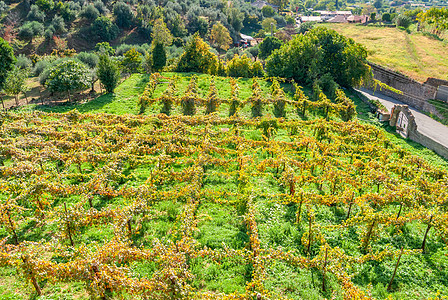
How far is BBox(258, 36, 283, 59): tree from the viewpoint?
213 ft

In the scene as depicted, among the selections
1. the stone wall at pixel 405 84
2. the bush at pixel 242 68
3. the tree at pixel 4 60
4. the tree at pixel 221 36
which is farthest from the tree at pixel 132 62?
the stone wall at pixel 405 84

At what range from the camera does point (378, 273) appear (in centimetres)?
1230

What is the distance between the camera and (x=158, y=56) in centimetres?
4081

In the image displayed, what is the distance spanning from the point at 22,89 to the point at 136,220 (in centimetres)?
2796

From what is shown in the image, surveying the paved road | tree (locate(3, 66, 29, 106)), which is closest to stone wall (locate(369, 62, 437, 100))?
the paved road

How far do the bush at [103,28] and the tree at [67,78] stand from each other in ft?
131

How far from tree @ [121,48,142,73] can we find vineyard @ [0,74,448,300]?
22.1 metres

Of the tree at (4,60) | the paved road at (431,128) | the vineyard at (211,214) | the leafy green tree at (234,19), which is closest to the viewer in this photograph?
the vineyard at (211,214)

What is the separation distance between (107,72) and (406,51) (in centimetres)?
5712

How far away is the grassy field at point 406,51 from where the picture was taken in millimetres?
44469

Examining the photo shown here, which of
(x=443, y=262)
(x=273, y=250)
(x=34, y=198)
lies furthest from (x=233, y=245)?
(x=34, y=198)

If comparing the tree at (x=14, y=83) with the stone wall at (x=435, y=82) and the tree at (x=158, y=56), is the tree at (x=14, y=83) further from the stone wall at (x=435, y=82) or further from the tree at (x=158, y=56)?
the stone wall at (x=435, y=82)

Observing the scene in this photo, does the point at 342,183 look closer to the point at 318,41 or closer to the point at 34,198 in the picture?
the point at 34,198

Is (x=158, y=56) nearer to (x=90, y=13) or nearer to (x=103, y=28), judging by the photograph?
(x=103, y=28)
